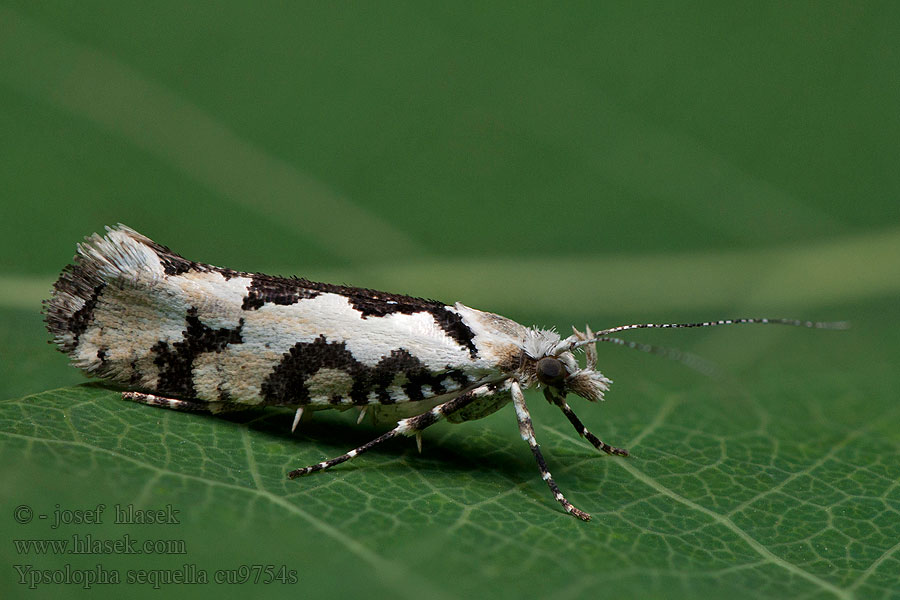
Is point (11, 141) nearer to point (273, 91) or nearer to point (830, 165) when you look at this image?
point (273, 91)

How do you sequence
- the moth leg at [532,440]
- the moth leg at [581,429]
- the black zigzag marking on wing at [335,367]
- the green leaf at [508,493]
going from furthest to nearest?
1. the moth leg at [581,429]
2. the black zigzag marking on wing at [335,367]
3. the moth leg at [532,440]
4. the green leaf at [508,493]

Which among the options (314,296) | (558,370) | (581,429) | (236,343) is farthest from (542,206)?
(236,343)

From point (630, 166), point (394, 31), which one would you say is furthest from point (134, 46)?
point (630, 166)

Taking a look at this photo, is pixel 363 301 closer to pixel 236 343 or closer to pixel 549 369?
pixel 236 343

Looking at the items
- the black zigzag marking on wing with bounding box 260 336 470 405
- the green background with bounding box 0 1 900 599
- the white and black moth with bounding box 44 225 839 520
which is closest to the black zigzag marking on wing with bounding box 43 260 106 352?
the white and black moth with bounding box 44 225 839 520

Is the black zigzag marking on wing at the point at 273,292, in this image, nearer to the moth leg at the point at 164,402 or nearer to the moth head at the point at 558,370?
the moth leg at the point at 164,402

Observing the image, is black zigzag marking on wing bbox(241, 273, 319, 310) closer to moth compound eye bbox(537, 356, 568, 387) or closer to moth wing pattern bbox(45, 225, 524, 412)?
moth wing pattern bbox(45, 225, 524, 412)

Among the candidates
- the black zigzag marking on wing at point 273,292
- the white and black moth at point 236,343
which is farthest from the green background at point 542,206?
the black zigzag marking on wing at point 273,292
